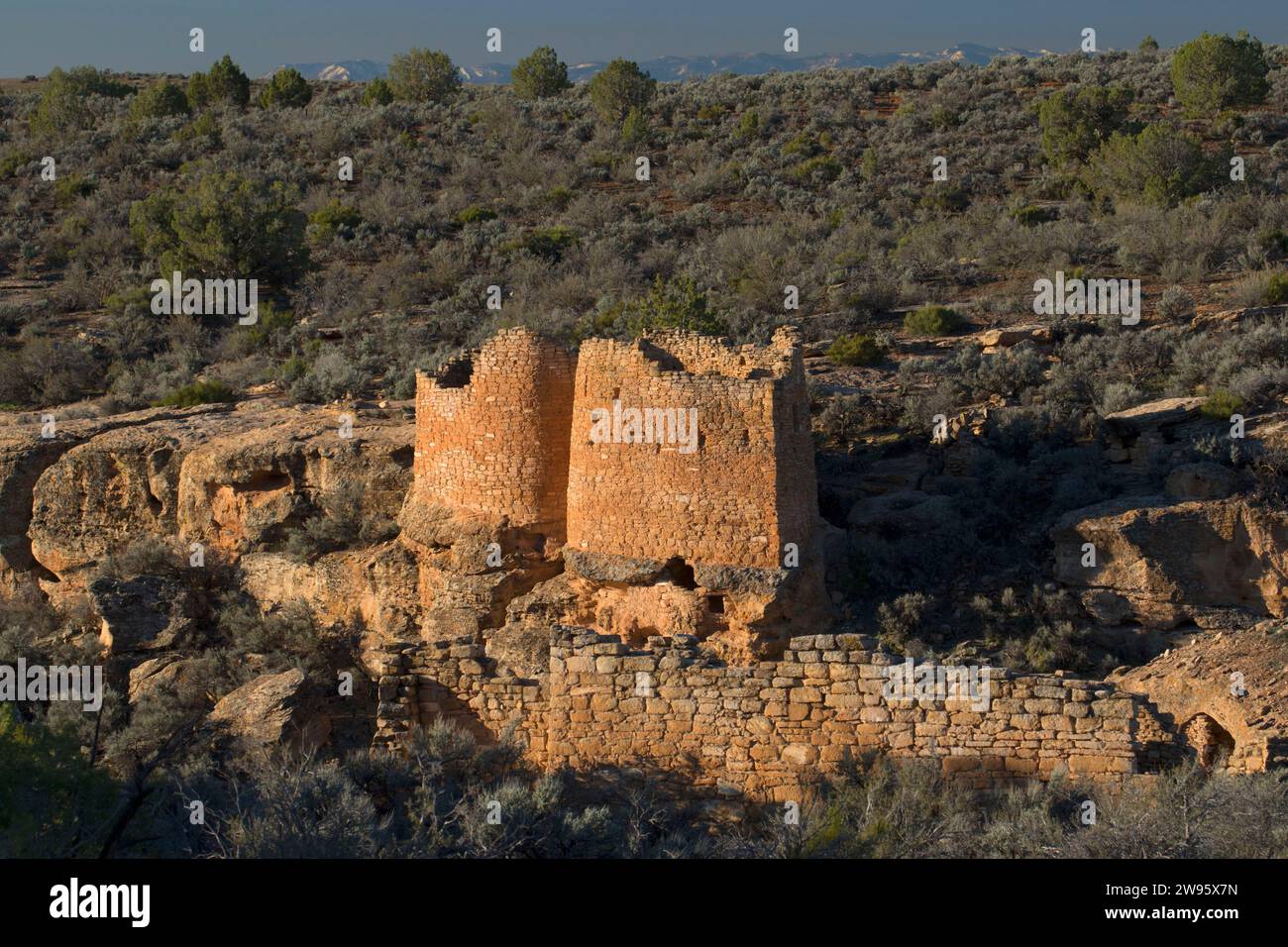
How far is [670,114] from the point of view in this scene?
41.5 metres

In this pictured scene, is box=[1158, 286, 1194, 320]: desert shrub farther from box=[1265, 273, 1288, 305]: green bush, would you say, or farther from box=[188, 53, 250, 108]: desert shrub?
box=[188, 53, 250, 108]: desert shrub

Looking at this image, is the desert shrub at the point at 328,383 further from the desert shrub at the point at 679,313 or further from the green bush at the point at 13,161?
the green bush at the point at 13,161

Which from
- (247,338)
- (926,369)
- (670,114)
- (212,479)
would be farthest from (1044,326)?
(670,114)

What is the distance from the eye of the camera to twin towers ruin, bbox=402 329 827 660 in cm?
1112

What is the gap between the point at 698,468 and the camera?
36.6ft

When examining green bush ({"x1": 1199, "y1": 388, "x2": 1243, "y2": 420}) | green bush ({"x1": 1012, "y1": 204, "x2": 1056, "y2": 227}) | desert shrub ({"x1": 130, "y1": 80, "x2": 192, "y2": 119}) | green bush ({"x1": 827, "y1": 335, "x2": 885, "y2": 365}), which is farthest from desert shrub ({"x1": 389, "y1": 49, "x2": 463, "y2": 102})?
green bush ({"x1": 1199, "y1": 388, "x2": 1243, "y2": 420})

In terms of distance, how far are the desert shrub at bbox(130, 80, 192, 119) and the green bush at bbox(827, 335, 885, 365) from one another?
30809mm

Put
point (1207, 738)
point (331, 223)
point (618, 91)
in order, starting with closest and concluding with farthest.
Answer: point (1207, 738)
point (331, 223)
point (618, 91)

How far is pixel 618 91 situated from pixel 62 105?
17.9m

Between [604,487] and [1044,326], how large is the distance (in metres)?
11.5

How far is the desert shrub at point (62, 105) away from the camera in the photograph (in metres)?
41.3

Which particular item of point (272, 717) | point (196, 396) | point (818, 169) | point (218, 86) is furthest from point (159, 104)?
point (272, 717)

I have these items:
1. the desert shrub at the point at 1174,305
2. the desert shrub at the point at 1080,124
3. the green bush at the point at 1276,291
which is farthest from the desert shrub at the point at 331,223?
the green bush at the point at 1276,291

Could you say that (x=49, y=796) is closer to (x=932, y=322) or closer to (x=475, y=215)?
(x=932, y=322)
